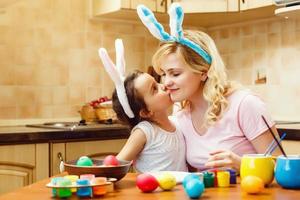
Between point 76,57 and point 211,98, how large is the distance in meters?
1.70

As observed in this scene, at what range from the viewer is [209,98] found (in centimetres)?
180

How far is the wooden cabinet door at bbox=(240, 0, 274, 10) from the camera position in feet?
9.56

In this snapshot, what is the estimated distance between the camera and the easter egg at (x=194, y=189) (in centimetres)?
126

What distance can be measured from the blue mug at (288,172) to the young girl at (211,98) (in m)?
0.38

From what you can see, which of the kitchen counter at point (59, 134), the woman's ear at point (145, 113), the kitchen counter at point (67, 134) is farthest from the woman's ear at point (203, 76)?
the kitchen counter at point (59, 134)

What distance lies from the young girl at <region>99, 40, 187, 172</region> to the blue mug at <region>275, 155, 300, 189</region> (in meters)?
0.53

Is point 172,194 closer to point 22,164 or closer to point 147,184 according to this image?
point 147,184

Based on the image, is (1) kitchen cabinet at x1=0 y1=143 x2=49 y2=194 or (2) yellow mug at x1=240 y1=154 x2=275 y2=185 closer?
(2) yellow mug at x1=240 y1=154 x2=275 y2=185

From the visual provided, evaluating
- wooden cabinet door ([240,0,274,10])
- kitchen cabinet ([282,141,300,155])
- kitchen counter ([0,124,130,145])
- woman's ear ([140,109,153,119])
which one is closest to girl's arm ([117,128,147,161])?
woman's ear ([140,109,153,119])

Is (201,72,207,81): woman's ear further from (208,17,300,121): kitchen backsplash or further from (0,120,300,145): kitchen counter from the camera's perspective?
(208,17,300,121): kitchen backsplash

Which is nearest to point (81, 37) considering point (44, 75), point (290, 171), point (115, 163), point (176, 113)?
point (44, 75)

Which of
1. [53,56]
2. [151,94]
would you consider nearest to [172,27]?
[151,94]

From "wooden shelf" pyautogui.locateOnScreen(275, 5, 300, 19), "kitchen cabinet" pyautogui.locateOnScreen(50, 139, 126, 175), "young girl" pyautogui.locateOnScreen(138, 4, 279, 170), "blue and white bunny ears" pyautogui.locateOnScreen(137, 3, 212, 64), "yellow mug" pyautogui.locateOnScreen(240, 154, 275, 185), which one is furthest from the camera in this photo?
"wooden shelf" pyautogui.locateOnScreen(275, 5, 300, 19)

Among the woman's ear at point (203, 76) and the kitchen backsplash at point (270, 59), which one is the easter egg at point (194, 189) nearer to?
the woman's ear at point (203, 76)
